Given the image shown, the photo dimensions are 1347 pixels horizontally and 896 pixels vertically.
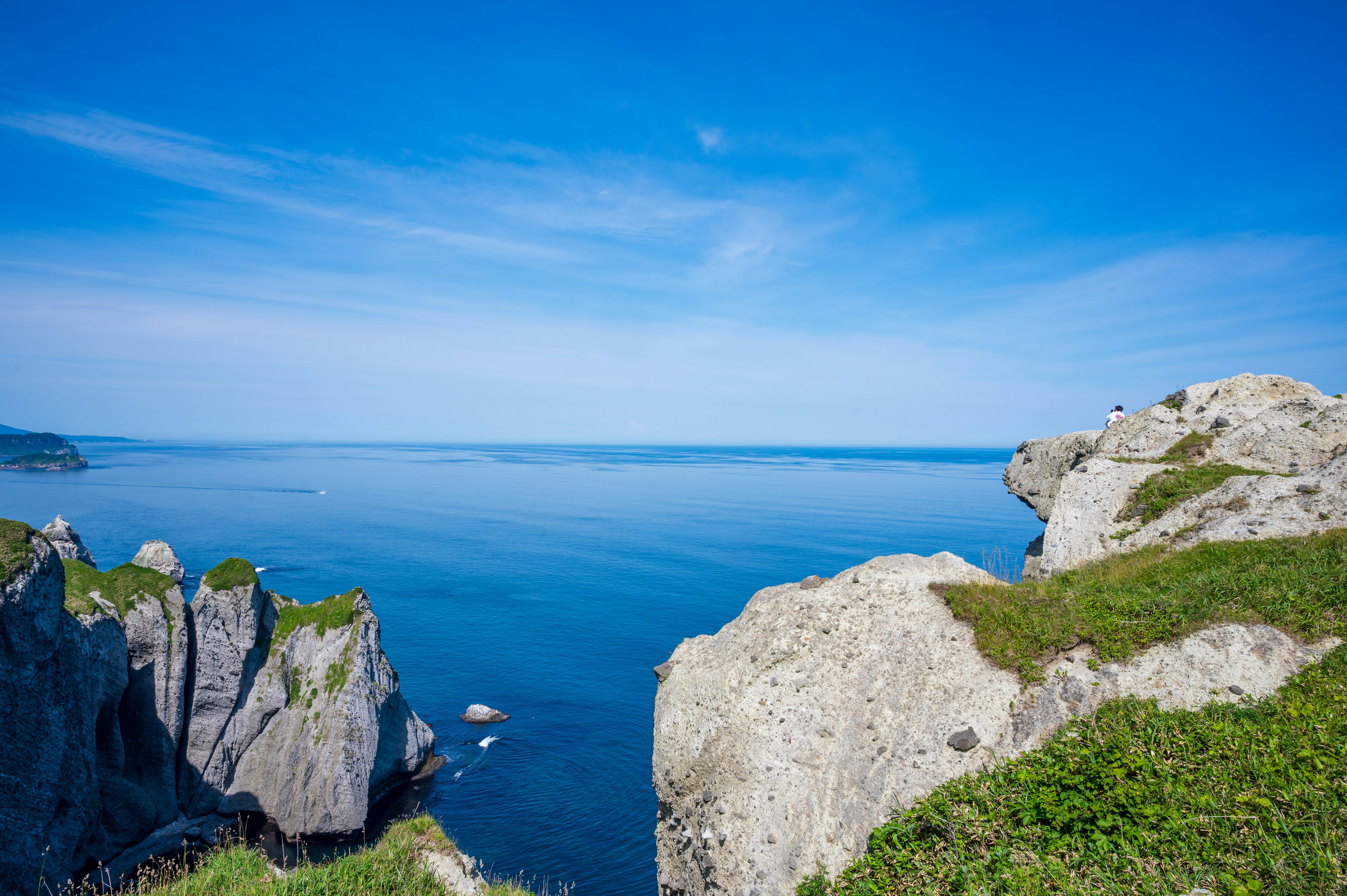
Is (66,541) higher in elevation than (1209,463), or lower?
lower

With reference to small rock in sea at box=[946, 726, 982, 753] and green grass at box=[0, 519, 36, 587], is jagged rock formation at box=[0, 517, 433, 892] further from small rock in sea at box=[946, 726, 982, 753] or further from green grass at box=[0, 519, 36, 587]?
small rock in sea at box=[946, 726, 982, 753]

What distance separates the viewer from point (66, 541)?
42.7 metres

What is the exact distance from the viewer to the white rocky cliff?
11.2m

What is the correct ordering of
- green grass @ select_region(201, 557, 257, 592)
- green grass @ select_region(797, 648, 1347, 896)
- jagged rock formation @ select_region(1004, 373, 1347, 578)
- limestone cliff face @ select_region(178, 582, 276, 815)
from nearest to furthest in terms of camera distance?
green grass @ select_region(797, 648, 1347, 896), jagged rock formation @ select_region(1004, 373, 1347, 578), limestone cliff face @ select_region(178, 582, 276, 815), green grass @ select_region(201, 557, 257, 592)

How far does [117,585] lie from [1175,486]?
41.3 m

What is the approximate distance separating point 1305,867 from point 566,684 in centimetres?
4347

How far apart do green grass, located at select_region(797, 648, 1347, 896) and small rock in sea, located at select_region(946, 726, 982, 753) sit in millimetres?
627

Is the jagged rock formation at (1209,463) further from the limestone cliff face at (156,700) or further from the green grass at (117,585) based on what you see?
the green grass at (117,585)

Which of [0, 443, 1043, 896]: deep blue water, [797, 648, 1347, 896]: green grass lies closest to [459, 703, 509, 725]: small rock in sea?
[0, 443, 1043, 896]: deep blue water

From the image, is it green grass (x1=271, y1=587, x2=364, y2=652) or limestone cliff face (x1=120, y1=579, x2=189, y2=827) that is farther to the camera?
green grass (x1=271, y1=587, x2=364, y2=652)

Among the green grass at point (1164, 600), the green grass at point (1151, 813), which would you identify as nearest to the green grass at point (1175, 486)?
the green grass at point (1164, 600)

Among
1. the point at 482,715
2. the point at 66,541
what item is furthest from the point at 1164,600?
the point at 66,541

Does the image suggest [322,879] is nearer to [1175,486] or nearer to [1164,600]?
[1164,600]

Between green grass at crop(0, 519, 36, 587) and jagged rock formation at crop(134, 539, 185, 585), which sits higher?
green grass at crop(0, 519, 36, 587)
